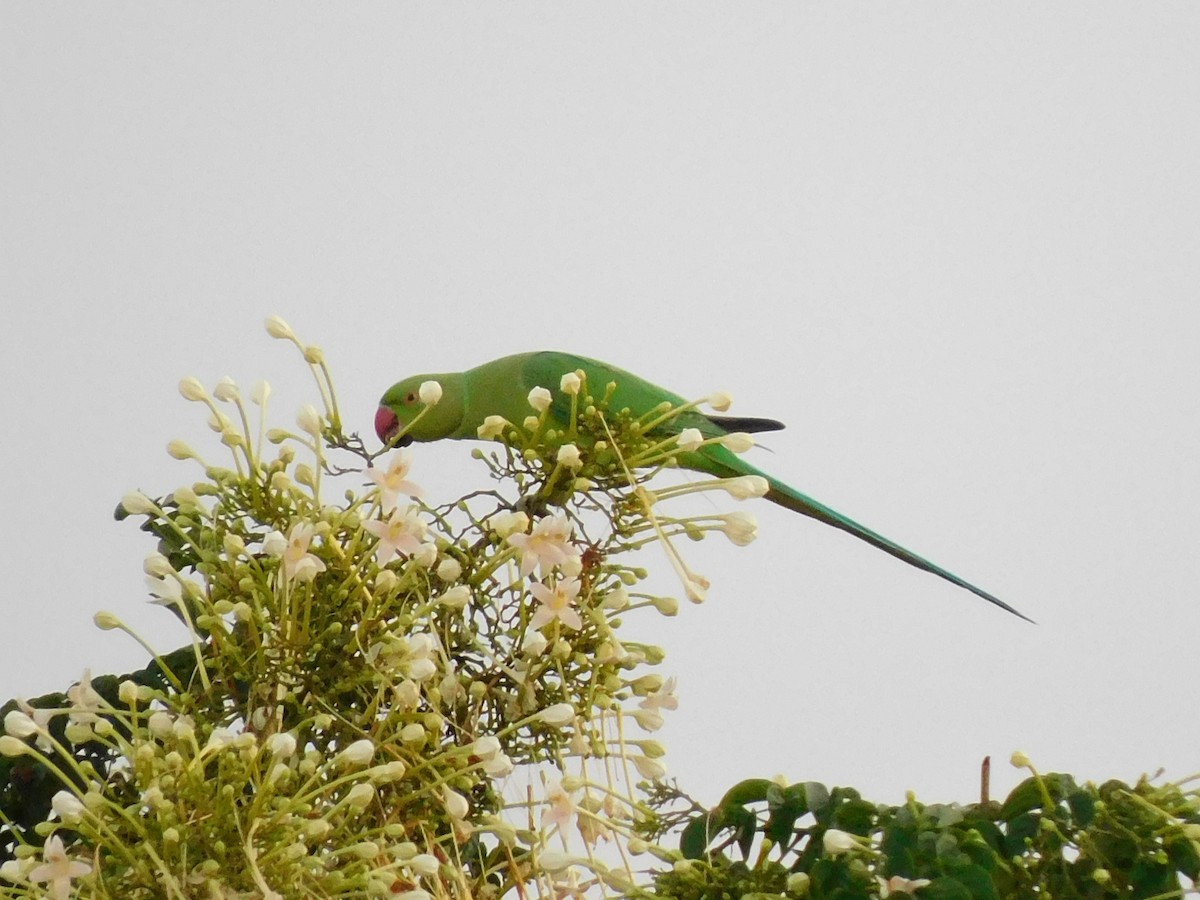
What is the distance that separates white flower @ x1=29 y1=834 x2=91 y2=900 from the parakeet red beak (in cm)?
95

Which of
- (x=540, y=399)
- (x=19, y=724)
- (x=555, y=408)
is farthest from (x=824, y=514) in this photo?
(x=19, y=724)

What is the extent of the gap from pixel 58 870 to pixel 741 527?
0.44m

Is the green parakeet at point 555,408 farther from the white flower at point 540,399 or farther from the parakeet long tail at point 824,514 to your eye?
the white flower at point 540,399

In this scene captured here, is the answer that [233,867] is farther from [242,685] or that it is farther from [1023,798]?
[1023,798]

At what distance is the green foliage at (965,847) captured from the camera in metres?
0.64

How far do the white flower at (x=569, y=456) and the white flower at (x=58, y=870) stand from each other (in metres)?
0.37

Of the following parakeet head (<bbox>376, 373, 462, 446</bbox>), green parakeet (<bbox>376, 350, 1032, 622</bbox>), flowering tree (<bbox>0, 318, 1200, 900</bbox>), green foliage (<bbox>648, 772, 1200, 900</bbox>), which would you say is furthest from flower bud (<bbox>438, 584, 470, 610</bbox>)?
parakeet head (<bbox>376, 373, 462, 446</bbox>)

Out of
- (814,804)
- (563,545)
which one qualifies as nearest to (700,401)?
(563,545)

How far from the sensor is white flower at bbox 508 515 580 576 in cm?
78

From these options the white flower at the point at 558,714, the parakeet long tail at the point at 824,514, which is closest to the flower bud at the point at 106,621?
the white flower at the point at 558,714

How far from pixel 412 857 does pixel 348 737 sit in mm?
114

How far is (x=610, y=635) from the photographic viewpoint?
84cm

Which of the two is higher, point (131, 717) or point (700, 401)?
point (700, 401)

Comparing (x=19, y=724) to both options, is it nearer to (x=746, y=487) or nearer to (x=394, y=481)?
(x=394, y=481)
